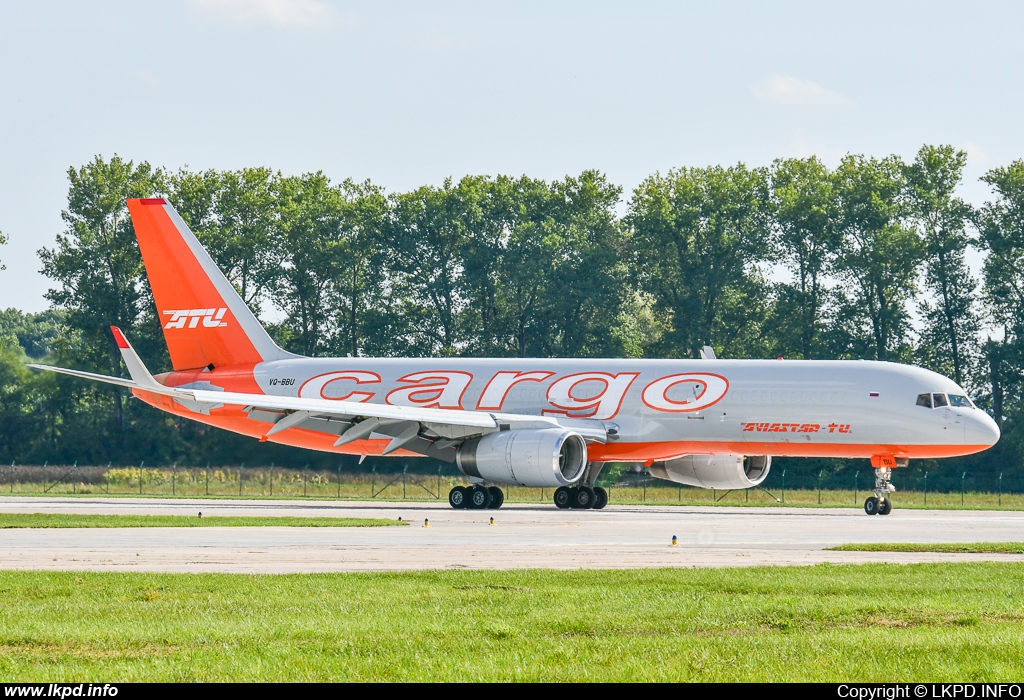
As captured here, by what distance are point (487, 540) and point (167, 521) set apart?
7.65 metres

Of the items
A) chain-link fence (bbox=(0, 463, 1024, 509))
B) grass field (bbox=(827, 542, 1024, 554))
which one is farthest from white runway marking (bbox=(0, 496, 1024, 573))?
chain-link fence (bbox=(0, 463, 1024, 509))

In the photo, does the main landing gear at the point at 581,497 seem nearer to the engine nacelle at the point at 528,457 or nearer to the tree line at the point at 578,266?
the engine nacelle at the point at 528,457

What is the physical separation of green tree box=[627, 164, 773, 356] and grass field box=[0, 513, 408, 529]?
46357 mm

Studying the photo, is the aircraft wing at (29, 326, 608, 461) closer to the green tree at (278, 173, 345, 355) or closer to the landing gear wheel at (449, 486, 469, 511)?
the landing gear wheel at (449, 486, 469, 511)

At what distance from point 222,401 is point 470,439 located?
6.64m

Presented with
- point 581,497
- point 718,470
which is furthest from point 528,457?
point 718,470

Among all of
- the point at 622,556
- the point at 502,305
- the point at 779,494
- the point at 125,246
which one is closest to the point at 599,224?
the point at 502,305

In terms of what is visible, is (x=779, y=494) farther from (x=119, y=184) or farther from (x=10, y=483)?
(x=119, y=184)

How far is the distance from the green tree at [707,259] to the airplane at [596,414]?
33.2 m

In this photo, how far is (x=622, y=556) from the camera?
814 inches

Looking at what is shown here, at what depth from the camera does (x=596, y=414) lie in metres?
39.6

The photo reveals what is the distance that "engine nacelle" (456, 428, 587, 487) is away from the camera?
36219mm

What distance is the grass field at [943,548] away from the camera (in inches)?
892

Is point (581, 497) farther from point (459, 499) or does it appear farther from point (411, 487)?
point (411, 487)
